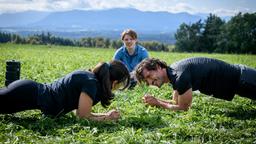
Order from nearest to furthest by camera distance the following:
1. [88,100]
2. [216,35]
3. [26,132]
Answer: [26,132] < [88,100] < [216,35]

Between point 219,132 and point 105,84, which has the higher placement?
point 105,84

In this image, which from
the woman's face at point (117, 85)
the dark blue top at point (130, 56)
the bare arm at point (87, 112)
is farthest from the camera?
the dark blue top at point (130, 56)

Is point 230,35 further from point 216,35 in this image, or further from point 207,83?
point 207,83

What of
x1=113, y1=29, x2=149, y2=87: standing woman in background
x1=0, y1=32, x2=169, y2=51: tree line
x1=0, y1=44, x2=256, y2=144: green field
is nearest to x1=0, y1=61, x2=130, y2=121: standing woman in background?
x1=0, y1=44, x2=256, y2=144: green field

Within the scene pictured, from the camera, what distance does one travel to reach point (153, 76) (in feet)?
25.0

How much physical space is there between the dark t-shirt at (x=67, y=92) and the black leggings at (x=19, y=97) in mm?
142

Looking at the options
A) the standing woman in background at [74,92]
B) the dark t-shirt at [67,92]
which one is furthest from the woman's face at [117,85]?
the dark t-shirt at [67,92]

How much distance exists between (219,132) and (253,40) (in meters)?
73.2

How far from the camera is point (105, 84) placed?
695cm

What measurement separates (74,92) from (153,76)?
5.19 ft

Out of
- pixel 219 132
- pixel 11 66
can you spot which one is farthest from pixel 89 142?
pixel 11 66

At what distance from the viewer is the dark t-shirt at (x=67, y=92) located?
6968 mm

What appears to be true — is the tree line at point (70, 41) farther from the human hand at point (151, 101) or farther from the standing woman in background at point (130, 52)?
the human hand at point (151, 101)

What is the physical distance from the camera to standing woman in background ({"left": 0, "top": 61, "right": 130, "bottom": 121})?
6.95 meters
